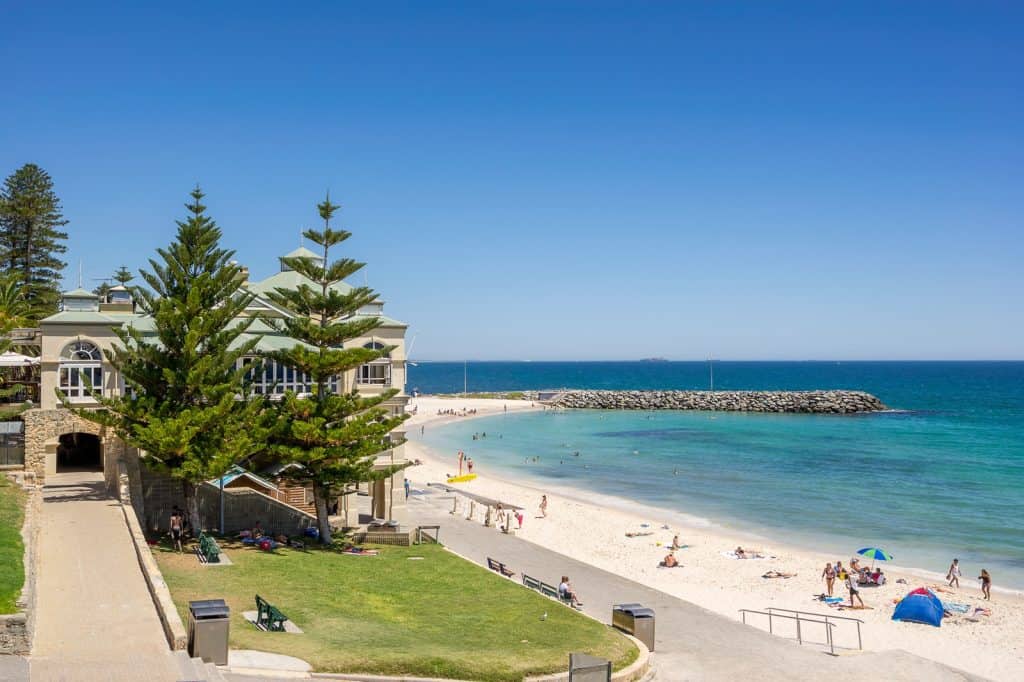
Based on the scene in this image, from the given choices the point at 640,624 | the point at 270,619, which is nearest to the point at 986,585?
the point at 640,624

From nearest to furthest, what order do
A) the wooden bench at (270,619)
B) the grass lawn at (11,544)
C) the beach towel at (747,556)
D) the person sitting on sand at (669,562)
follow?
the grass lawn at (11,544) → the wooden bench at (270,619) → the person sitting on sand at (669,562) → the beach towel at (747,556)

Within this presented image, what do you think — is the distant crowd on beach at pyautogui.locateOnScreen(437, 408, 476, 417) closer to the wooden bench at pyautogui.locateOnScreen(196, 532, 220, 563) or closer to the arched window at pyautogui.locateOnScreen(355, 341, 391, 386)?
the arched window at pyautogui.locateOnScreen(355, 341, 391, 386)

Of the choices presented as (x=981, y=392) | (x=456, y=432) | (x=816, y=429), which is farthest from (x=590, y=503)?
(x=981, y=392)

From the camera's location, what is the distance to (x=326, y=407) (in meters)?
20.2

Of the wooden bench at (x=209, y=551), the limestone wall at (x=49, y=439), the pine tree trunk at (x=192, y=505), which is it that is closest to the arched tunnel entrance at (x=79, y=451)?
the limestone wall at (x=49, y=439)

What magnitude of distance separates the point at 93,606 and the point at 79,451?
1521 centimetres

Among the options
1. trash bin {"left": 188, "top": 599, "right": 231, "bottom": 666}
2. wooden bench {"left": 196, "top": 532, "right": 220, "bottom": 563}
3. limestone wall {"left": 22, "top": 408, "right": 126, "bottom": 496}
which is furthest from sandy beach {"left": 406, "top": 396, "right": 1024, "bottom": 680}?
limestone wall {"left": 22, "top": 408, "right": 126, "bottom": 496}

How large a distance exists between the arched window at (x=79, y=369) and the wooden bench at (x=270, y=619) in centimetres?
1191

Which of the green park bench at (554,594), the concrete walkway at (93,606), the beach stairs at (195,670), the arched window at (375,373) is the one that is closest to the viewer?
the beach stairs at (195,670)

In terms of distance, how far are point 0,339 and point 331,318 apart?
9.69 m

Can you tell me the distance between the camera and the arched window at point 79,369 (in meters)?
21.7

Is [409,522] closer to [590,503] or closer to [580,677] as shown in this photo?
[590,503]

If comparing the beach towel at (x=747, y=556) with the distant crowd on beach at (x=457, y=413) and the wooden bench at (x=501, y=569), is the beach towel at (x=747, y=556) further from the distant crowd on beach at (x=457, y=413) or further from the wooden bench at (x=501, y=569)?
the distant crowd on beach at (x=457, y=413)

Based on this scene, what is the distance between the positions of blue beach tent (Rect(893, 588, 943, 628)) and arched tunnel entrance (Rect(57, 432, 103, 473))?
22447 millimetres
